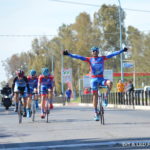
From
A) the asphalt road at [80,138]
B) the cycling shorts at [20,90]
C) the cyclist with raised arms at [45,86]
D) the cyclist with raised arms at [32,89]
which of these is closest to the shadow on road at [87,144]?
the asphalt road at [80,138]

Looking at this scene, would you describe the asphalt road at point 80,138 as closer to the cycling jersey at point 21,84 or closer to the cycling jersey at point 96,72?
the cycling jersey at point 96,72

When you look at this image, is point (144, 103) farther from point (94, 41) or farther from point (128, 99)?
point (94, 41)

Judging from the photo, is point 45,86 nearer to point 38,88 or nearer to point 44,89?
point 44,89

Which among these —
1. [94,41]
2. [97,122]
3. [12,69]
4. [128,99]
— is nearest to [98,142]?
[97,122]

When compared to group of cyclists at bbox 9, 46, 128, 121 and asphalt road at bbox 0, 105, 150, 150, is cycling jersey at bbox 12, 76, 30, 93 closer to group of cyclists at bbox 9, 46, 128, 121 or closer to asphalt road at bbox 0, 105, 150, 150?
group of cyclists at bbox 9, 46, 128, 121

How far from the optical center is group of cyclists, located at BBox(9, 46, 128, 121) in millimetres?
16031

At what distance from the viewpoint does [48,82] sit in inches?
752

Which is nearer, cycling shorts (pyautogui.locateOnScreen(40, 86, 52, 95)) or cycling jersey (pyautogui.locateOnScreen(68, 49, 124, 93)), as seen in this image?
cycling jersey (pyautogui.locateOnScreen(68, 49, 124, 93))

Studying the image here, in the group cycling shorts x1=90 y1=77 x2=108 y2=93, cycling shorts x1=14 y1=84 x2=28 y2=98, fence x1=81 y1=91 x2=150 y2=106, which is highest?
cycling shorts x1=90 y1=77 x2=108 y2=93

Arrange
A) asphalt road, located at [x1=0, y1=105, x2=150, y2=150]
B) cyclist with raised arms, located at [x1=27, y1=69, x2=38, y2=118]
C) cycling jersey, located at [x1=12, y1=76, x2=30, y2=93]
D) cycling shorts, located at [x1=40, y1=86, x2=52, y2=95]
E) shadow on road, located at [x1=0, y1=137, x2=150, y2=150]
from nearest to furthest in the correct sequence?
1. shadow on road, located at [x1=0, y1=137, x2=150, y2=150]
2. asphalt road, located at [x1=0, y1=105, x2=150, y2=150]
3. cycling shorts, located at [x1=40, y1=86, x2=52, y2=95]
4. cycling jersey, located at [x1=12, y1=76, x2=30, y2=93]
5. cyclist with raised arms, located at [x1=27, y1=69, x2=38, y2=118]

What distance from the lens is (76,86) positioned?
3297 inches

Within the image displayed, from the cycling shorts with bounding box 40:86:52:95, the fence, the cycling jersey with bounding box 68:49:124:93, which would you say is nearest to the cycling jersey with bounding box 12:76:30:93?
the cycling shorts with bounding box 40:86:52:95

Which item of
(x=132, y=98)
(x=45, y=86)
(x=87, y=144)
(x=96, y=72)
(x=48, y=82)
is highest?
(x=96, y=72)

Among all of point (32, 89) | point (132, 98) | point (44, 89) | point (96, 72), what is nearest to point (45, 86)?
point (44, 89)
